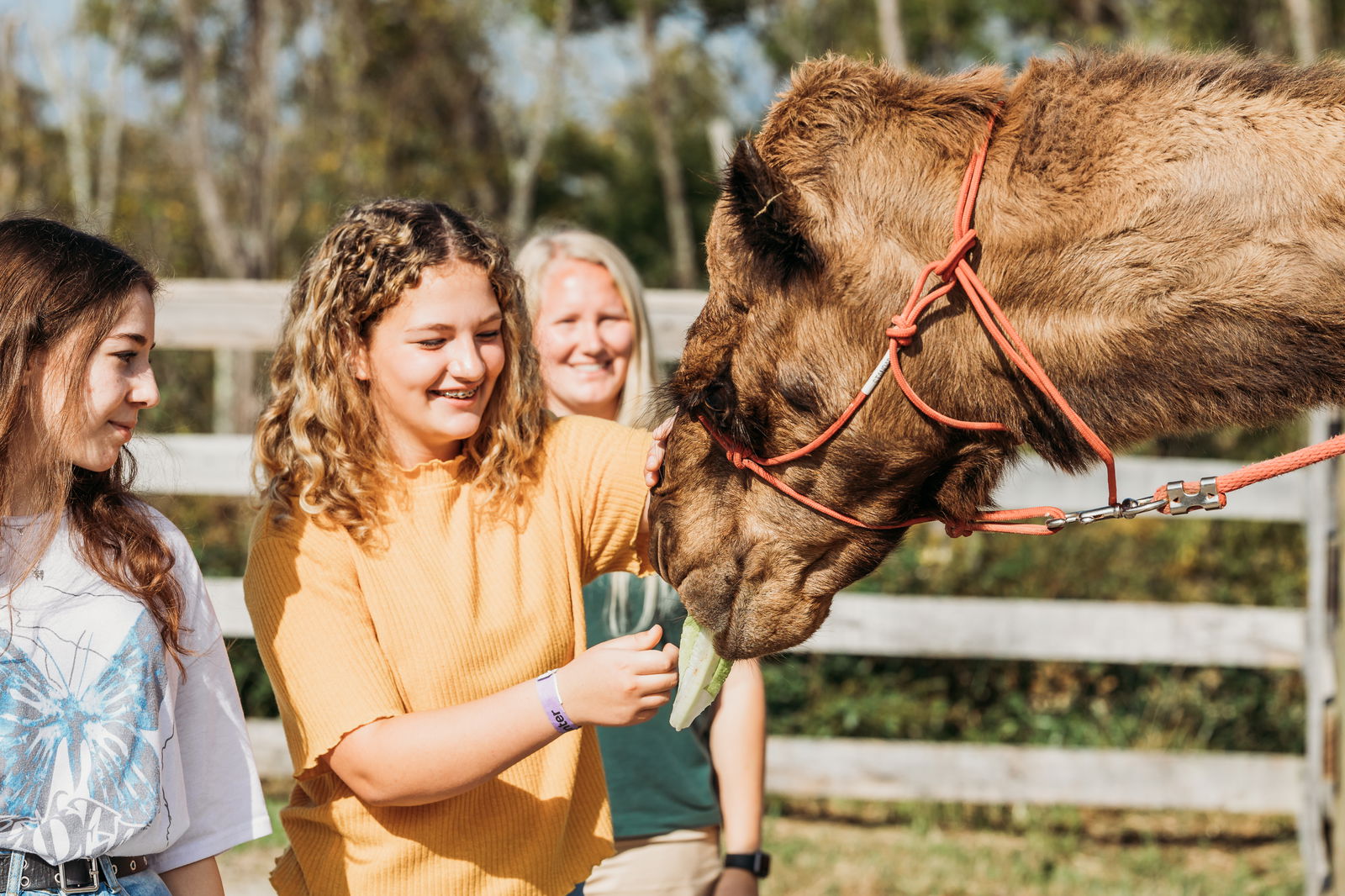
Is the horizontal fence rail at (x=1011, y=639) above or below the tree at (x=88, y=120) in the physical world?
below

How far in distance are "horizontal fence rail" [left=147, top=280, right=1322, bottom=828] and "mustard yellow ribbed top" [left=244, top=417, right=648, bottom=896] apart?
2926mm

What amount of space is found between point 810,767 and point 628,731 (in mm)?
2582

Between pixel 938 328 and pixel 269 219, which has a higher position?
pixel 269 219

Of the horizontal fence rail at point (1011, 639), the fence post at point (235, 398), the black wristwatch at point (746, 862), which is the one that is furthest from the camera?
the fence post at point (235, 398)

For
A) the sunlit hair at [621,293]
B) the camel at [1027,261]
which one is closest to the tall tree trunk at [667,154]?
the sunlit hair at [621,293]

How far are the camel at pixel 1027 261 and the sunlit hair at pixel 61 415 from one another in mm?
1057

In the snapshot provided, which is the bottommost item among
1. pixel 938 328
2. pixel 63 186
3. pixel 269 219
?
pixel 938 328

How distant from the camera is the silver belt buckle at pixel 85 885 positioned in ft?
5.95

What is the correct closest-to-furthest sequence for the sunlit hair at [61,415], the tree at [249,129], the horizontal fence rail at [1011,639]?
the sunlit hair at [61,415], the horizontal fence rail at [1011,639], the tree at [249,129]

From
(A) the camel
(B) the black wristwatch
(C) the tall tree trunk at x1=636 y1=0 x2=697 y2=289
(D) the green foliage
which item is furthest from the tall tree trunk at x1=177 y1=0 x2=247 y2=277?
(A) the camel

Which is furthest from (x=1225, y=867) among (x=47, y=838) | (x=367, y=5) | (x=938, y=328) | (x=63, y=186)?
(x=63, y=186)

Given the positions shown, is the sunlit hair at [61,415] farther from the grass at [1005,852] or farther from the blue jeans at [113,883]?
the grass at [1005,852]

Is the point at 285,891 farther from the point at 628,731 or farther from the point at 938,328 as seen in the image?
the point at 938,328

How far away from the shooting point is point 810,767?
5387 millimetres
